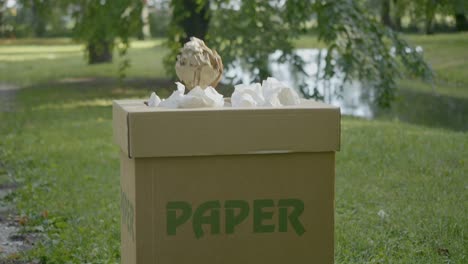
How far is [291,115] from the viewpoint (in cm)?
325

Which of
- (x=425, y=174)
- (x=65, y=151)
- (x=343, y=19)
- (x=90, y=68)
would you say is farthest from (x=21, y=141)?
(x=90, y=68)

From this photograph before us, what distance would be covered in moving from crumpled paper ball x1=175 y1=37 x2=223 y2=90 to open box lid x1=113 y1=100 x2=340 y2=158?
46 cm

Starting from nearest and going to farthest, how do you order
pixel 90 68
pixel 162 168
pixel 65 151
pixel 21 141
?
pixel 162 168 → pixel 65 151 → pixel 21 141 → pixel 90 68

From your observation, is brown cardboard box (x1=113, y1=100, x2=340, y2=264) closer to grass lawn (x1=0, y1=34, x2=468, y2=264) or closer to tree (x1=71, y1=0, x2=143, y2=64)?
grass lawn (x1=0, y1=34, x2=468, y2=264)

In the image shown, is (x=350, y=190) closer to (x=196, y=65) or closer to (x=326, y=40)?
(x=326, y=40)

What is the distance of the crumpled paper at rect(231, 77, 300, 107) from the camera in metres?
3.43

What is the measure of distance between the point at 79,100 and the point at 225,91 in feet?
16.7

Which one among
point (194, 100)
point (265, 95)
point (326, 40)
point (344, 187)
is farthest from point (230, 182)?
point (326, 40)

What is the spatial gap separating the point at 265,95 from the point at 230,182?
1.39ft

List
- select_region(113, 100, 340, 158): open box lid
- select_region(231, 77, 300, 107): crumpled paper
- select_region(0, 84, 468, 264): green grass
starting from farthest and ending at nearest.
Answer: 1. select_region(0, 84, 468, 264): green grass
2. select_region(231, 77, 300, 107): crumpled paper
3. select_region(113, 100, 340, 158): open box lid

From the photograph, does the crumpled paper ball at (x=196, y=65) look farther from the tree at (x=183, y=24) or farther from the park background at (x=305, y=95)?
the tree at (x=183, y=24)

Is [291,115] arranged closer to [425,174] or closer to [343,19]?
[425,174]

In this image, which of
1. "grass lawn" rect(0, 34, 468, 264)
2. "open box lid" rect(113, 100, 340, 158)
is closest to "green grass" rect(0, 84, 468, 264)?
"grass lawn" rect(0, 34, 468, 264)

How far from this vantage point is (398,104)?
1583cm
